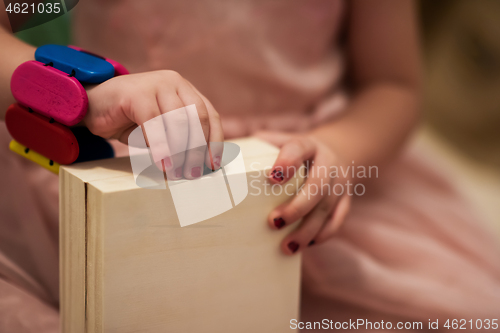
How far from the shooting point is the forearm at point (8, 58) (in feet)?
1.11

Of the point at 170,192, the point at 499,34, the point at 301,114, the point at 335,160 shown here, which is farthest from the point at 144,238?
the point at 499,34

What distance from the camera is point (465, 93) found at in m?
0.91

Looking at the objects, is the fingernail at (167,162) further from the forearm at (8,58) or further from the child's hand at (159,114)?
the forearm at (8,58)

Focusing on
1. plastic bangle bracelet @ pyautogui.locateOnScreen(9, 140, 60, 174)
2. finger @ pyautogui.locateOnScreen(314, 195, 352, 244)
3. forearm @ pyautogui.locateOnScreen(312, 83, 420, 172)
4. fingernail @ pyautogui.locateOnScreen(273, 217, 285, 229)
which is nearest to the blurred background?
forearm @ pyautogui.locateOnScreen(312, 83, 420, 172)

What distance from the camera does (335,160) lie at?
417 mm

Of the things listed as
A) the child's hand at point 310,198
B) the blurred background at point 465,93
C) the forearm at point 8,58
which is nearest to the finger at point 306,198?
the child's hand at point 310,198

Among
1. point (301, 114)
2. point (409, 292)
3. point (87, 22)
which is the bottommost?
point (409, 292)

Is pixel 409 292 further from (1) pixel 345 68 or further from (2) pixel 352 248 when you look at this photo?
(1) pixel 345 68

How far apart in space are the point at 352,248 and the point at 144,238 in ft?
0.89

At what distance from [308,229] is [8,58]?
0.28 metres

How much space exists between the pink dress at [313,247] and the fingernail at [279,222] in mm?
136

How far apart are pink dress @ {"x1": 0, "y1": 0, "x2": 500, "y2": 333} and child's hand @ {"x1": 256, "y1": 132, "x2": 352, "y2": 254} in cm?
7

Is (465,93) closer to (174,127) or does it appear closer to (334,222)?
(334,222)

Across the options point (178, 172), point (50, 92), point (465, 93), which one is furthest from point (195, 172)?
point (465, 93)
